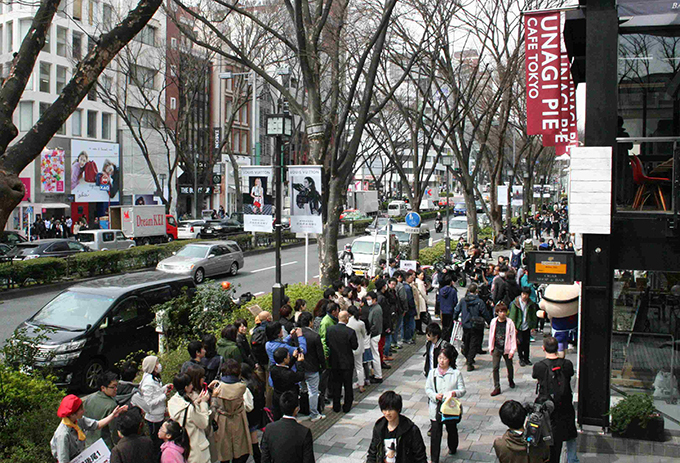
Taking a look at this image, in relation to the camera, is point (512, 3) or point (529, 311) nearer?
point (529, 311)

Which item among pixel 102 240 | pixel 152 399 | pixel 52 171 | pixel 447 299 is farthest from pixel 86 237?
pixel 152 399

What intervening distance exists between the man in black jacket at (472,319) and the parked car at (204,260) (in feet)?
45.3

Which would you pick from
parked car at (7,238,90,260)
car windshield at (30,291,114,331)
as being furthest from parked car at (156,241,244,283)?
car windshield at (30,291,114,331)

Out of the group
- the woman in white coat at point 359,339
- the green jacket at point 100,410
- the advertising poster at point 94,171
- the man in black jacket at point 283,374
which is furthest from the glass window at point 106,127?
the green jacket at point 100,410

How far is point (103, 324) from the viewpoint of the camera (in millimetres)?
11695

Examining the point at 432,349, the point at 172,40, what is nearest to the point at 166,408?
the point at 432,349

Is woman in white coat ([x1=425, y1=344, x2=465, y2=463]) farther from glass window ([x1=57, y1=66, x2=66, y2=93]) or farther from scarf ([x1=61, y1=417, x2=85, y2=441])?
glass window ([x1=57, y1=66, x2=66, y2=93])

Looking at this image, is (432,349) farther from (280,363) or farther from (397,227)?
(397,227)

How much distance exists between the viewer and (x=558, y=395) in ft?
24.6

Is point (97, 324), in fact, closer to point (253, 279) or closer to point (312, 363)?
point (312, 363)

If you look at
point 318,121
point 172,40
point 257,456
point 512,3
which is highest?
point 172,40

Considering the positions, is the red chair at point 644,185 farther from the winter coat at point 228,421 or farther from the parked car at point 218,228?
the parked car at point 218,228

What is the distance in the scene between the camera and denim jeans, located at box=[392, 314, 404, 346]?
564 inches

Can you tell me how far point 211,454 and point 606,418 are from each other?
5.20 metres
